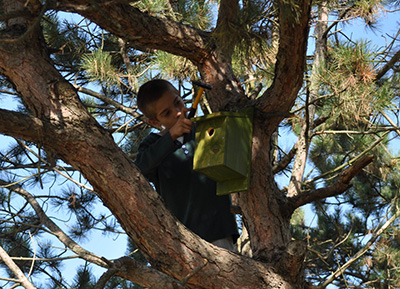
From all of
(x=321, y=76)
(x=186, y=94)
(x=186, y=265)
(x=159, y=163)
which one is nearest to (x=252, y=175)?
(x=159, y=163)

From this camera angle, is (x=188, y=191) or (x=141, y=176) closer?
(x=141, y=176)

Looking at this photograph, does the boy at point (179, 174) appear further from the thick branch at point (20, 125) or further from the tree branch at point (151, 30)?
the thick branch at point (20, 125)

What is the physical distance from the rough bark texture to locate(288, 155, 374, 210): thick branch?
0.07 metres

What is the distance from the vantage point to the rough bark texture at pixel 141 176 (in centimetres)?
191

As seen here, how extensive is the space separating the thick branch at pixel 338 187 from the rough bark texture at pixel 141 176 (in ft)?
0.23

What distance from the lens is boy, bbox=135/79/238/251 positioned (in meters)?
2.31

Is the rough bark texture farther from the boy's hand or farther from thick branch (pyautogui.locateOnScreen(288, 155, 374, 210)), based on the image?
the boy's hand

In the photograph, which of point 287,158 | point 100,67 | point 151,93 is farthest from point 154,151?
point 100,67

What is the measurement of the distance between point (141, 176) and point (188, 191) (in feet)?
1.74

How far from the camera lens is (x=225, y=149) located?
7.20ft

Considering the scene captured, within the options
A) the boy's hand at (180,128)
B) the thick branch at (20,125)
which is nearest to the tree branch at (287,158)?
the boy's hand at (180,128)

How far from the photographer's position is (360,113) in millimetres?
3271

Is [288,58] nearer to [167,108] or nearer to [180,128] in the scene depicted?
[180,128]

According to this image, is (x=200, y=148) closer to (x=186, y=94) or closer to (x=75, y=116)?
(x=75, y=116)
